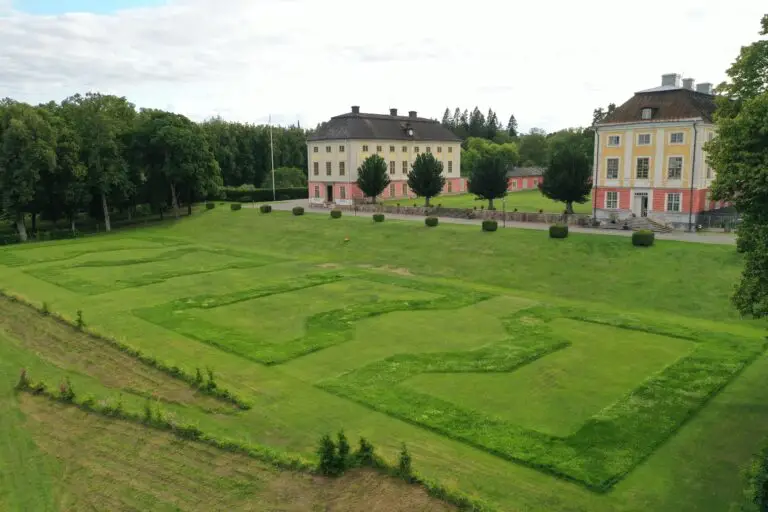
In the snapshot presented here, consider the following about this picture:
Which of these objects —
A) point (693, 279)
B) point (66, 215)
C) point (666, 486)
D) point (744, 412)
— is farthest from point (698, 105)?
point (66, 215)

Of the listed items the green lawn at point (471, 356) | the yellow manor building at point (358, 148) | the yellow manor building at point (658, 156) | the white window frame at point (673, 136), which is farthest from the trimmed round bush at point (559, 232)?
the yellow manor building at point (358, 148)

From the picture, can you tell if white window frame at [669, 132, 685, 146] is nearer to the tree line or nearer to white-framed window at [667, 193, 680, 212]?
white-framed window at [667, 193, 680, 212]

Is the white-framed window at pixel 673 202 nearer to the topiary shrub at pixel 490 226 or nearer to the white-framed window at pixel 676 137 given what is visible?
the white-framed window at pixel 676 137

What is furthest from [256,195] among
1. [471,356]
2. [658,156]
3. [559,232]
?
[471,356]

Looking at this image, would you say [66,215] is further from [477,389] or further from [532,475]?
[532,475]

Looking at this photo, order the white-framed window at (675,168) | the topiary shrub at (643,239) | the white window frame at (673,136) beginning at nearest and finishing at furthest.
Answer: the topiary shrub at (643,239)
the white window frame at (673,136)
the white-framed window at (675,168)

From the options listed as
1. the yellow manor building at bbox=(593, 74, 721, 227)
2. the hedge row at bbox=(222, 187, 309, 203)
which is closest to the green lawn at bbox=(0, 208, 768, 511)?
the yellow manor building at bbox=(593, 74, 721, 227)
